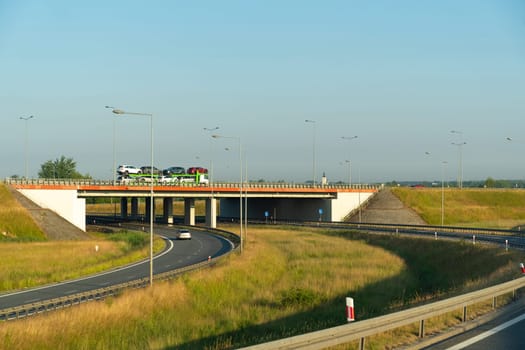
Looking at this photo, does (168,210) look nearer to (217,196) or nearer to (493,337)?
(217,196)

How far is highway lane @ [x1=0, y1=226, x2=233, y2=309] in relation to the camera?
33.1 m

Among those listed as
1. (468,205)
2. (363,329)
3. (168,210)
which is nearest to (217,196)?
(168,210)

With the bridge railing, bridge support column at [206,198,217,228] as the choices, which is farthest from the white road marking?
bridge support column at [206,198,217,228]

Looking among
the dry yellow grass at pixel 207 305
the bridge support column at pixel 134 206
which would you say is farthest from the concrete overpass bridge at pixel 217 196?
the dry yellow grass at pixel 207 305

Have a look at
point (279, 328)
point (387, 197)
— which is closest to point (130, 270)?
point (279, 328)

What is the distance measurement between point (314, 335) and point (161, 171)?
Answer: 3653 inches

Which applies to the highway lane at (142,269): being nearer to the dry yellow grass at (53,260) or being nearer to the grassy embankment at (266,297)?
the dry yellow grass at (53,260)

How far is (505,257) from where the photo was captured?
44.2 metres

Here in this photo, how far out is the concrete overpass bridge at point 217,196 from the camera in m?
79.9

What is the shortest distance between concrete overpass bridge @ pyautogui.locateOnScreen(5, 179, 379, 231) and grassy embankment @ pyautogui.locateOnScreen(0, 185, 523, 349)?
17.7 metres

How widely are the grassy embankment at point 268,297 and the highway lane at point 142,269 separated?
181 inches

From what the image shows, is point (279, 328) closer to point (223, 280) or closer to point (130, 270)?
point (223, 280)

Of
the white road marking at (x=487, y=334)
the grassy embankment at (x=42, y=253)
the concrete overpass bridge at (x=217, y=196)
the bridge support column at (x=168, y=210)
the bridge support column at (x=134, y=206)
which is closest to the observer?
the white road marking at (x=487, y=334)

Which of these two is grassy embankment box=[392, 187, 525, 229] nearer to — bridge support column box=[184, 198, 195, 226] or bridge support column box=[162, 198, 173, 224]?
bridge support column box=[184, 198, 195, 226]
